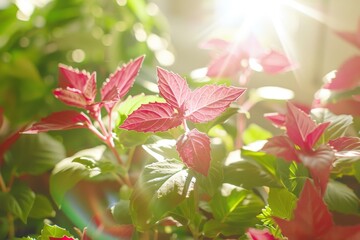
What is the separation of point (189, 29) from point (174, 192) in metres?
1.15

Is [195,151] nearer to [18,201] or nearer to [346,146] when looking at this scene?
[346,146]

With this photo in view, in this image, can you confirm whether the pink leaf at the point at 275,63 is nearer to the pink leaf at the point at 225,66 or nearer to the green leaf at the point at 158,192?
the pink leaf at the point at 225,66

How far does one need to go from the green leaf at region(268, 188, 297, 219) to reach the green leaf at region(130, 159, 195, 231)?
0.27 ft

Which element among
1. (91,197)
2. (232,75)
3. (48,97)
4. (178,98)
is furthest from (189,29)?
(178,98)

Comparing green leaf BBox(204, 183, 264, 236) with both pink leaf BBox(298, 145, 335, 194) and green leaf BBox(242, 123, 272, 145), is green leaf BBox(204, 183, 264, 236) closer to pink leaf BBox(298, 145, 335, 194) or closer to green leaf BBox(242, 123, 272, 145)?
pink leaf BBox(298, 145, 335, 194)

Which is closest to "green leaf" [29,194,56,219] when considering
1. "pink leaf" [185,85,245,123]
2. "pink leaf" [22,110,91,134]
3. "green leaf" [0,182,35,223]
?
"green leaf" [0,182,35,223]

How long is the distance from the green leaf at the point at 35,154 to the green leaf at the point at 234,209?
0.23 m

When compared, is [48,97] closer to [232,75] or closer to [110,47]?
[110,47]

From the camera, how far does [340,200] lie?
0.51 m

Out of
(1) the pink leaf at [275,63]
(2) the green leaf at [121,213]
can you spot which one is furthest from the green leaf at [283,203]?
(1) the pink leaf at [275,63]

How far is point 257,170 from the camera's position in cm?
58

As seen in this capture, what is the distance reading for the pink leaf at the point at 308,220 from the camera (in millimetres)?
395

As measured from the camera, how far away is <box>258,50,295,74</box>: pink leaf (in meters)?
0.70

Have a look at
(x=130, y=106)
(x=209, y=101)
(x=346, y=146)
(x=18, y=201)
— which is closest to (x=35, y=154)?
(x=18, y=201)
